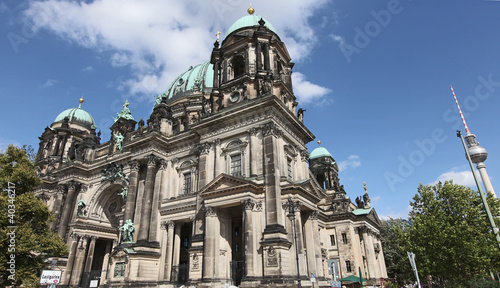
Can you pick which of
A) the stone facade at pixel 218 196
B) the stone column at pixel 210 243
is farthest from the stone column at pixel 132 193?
the stone column at pixel 210 243

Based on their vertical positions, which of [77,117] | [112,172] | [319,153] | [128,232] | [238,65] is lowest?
[128,232]

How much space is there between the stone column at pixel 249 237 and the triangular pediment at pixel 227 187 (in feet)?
3.27

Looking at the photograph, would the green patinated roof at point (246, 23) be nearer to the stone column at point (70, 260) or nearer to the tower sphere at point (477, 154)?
the tower sphere at point (477, 154)

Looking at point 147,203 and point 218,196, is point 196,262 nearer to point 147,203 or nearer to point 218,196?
point 218,196

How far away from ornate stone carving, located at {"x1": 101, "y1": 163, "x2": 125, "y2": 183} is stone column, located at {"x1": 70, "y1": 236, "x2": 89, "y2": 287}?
6.71 metres

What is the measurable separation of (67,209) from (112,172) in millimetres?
6914

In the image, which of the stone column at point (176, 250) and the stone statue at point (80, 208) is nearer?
the stone column at point (176, 250)

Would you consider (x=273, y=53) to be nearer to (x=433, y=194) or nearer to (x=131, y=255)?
(x=433, y=194)

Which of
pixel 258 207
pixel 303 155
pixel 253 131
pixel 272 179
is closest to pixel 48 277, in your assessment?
pixel 258 207

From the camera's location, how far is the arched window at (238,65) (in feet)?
104

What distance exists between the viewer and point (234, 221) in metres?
29.9

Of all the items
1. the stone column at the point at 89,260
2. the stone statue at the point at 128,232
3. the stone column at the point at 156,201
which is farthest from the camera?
the stone column at the point at 89,260

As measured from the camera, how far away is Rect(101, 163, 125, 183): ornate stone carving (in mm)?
34375

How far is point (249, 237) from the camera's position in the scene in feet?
70.8
